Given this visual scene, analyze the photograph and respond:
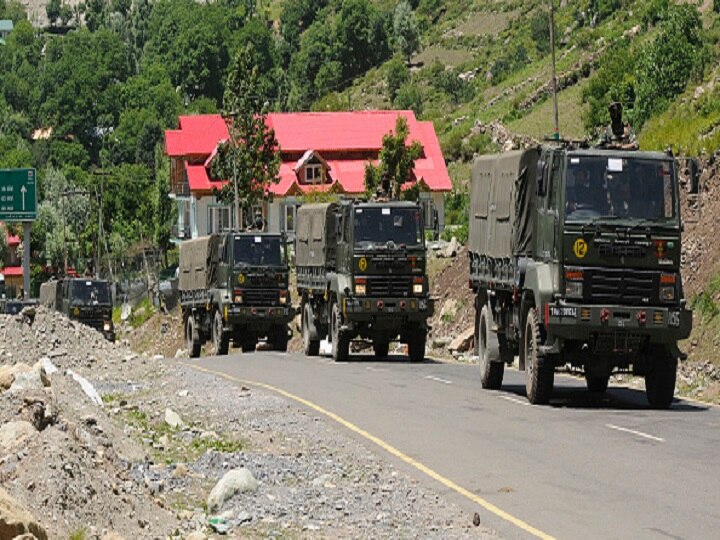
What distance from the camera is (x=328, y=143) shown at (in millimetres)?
116875

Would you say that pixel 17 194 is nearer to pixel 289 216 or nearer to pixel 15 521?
pixel 289 216

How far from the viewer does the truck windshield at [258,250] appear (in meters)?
48.5

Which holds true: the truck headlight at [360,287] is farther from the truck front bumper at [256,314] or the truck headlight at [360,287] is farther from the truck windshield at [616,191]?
the truck windshield at [616,191]

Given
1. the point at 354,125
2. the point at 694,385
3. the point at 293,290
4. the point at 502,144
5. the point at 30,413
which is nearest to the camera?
the point at 30,413

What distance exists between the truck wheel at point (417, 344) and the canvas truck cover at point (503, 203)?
29.2ft

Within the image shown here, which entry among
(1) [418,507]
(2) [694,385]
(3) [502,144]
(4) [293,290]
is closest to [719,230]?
(2) [694,385]

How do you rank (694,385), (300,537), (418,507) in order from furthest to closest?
(694,385)
(418,507)
(300,537)

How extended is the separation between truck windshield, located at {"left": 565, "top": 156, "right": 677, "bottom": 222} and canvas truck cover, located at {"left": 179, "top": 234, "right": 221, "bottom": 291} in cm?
2745

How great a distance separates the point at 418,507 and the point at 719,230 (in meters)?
27.6

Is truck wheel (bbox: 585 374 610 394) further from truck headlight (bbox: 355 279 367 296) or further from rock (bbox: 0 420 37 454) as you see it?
rock (bbox: 0 420 37 454)

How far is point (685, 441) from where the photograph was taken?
69.5 ft

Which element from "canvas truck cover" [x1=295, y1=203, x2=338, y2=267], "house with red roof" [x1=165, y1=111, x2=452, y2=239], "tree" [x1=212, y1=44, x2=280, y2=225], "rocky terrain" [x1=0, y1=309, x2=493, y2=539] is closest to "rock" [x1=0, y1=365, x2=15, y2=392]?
"rocky terrain" [x1=0, y1=309, x2=493, y2=539]

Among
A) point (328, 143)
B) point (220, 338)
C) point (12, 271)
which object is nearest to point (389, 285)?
point (220, 338)

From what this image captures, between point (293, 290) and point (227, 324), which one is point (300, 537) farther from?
point (293, 290)
